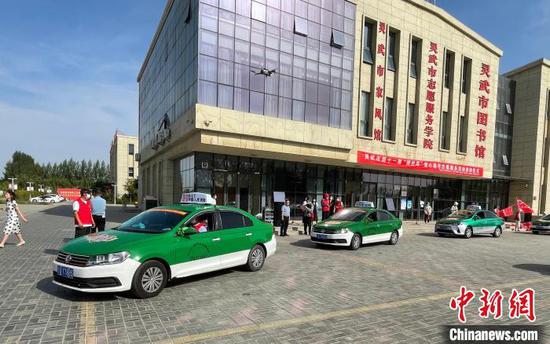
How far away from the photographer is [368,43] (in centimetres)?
2462

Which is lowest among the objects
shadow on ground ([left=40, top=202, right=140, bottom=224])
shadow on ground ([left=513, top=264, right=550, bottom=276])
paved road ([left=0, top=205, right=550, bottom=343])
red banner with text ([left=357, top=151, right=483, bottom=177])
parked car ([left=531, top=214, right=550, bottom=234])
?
→ shadow on ground ([left=40, top=202, right=140, bottom=224])

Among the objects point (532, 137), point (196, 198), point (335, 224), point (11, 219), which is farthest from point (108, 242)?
point (532, 137)

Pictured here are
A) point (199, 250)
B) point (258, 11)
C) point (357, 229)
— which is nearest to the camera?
point (199, 250)

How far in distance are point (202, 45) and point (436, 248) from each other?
14.3 m

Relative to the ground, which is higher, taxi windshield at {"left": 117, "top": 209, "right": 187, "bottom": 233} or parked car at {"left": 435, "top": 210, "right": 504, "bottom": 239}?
taxi windshield at {"left": 117, "top": 209, "right": 187, "bottom": 233}

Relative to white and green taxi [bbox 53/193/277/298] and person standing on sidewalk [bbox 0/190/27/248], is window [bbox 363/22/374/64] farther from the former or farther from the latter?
person standing on sidewalk [bbox 0/190/27/248]

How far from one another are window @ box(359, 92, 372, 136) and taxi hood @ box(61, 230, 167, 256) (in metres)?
20.1

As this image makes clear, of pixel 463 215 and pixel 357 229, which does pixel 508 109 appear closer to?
pixel 463 215

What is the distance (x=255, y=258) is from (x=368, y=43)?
20.9 metres

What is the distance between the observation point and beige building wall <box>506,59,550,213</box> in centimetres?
3509

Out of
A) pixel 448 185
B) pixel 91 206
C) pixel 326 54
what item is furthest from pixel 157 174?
pixel 448 185

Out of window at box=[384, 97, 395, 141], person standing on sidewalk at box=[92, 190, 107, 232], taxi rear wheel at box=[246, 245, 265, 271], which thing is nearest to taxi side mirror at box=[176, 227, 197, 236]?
taxi rear wheel at box=[246, 245, 265, 271]

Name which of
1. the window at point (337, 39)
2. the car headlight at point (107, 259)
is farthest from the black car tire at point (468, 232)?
Result: the car headlight at point (107, 259)

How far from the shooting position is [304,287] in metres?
7.06
